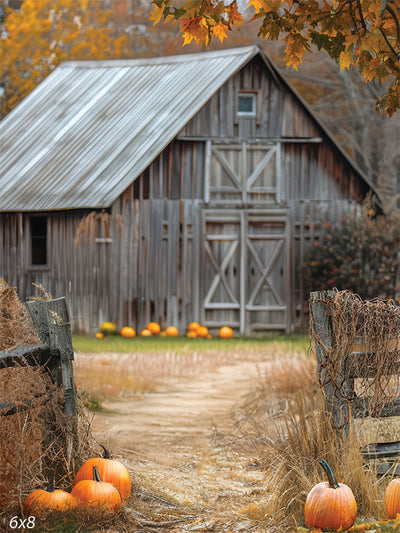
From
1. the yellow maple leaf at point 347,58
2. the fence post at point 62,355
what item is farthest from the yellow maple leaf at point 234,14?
the fence post at point 62,355

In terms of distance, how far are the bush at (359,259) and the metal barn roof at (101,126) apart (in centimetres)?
166

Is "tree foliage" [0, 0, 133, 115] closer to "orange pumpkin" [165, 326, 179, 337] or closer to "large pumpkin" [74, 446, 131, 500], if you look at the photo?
"orange pumpkin" [165, 326, 179, 337]

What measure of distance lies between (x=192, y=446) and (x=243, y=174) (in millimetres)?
12160

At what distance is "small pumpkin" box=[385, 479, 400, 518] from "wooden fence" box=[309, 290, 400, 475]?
56 cm

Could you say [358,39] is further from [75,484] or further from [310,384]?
[310,384]

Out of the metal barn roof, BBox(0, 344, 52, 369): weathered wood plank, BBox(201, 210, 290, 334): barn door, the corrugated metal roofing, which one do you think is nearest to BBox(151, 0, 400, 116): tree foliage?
BBox(0, 344, 52, 369): weathered wood plank

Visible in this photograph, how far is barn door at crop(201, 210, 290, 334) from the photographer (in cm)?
1995

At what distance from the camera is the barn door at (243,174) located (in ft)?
65.9

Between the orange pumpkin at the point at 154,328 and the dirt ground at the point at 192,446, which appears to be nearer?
the dirt ground at the point at 192,446

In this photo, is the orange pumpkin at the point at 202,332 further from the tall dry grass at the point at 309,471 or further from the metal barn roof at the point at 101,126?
the tall dry grass at the point at 309,471

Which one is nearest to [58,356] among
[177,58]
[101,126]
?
[101,126]

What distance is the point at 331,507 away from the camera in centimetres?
540

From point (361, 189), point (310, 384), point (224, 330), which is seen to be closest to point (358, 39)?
point (310, 384)

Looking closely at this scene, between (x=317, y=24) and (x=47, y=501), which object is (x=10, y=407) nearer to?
(x=47, y=501)
